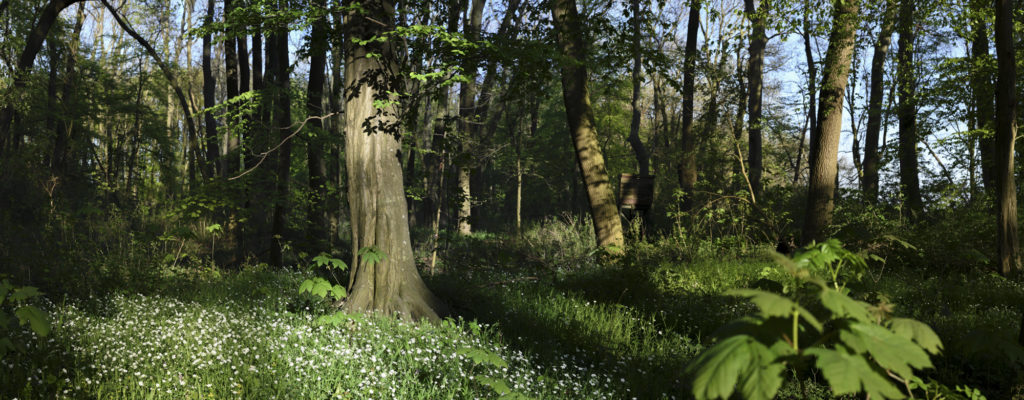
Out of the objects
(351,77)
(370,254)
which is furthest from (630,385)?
(351,77)

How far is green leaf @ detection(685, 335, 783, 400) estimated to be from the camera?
1416 mm

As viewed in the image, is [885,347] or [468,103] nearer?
[885,347]

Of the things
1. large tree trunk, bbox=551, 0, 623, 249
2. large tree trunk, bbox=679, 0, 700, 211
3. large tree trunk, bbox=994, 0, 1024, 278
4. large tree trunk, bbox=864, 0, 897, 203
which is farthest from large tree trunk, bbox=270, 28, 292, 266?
large tree trunk, bbox=864, 0, 897, 203

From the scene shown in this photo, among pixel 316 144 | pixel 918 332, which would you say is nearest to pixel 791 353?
pixel 918 332

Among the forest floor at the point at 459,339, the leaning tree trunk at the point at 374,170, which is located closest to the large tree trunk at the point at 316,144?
the forest floor at the point at 459,339

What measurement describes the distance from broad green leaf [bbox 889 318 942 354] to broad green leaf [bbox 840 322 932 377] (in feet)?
0.41

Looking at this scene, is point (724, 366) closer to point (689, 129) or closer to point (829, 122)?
point (829, 122)

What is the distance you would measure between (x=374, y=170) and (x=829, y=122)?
8.86 meters

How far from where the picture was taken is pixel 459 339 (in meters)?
5.30

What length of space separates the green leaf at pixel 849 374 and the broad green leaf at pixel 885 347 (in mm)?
42

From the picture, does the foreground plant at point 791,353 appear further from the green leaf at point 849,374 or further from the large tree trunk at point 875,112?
the large tree trunk at point 875,112

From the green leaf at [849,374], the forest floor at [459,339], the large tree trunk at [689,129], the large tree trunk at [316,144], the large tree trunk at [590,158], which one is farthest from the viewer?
the large tree trunk at [689,129]

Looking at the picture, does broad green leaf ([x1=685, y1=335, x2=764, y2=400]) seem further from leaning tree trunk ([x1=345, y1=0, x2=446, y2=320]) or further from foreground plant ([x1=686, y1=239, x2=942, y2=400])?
leaning tree trunk ([x1=345, y1=0, x2=446, y2=320])

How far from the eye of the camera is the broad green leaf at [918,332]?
65.4 inches
